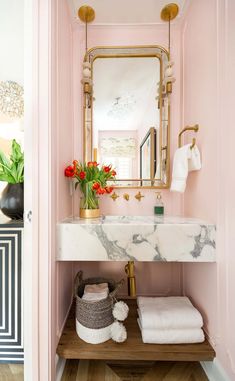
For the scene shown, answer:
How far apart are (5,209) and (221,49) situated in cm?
147

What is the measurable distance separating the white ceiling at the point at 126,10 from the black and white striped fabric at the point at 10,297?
153 centimetres

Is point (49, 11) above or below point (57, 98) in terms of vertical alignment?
above

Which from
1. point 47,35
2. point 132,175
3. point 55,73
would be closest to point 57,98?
point 55,73

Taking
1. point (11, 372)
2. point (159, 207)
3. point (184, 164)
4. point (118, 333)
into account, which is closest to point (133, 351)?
point (118, 333)

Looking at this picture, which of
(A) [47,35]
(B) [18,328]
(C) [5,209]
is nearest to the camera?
(A) [47,35]

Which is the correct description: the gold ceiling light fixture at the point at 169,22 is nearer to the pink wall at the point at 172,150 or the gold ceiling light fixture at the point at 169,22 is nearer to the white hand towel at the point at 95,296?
the pink wall at the point at 172,150

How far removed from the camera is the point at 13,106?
5.32ft

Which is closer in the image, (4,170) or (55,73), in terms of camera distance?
(55,73)

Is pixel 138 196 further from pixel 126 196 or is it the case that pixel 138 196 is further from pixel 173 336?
pixel 173 336

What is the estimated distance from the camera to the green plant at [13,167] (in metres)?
1.21

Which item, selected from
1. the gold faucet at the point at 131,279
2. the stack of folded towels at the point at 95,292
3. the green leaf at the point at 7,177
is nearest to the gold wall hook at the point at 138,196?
the gold faucet at the point at 131,279

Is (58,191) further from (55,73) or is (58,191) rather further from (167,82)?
(167,82)

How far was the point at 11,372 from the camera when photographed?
106 cm

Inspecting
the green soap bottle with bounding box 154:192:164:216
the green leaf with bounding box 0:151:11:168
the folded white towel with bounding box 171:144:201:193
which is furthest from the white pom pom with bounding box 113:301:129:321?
the green leaf with bounding box 0:151:11:168
